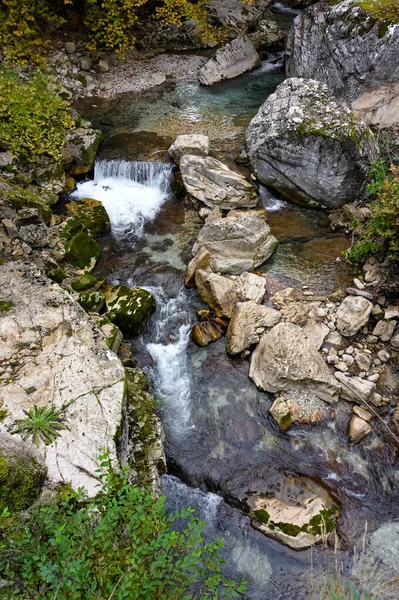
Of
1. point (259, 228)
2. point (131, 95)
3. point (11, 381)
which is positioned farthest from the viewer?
point (131, 95)

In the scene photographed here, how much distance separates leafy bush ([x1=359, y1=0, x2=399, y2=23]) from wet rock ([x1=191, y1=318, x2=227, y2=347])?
913cm

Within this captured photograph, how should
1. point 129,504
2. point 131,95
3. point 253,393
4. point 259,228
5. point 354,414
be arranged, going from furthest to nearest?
1. point 131,95
2. point 259,228
3. point 253,393
4. point 354,414
5. point 129,504

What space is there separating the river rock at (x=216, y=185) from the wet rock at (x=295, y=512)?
6490 mm

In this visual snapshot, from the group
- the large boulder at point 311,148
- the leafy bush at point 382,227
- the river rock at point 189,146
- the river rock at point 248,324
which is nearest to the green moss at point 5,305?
the river rock at point 248,324

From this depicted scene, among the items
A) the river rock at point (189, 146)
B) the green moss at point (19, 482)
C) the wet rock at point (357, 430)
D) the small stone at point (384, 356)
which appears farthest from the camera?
the river rock at point (189, 146)

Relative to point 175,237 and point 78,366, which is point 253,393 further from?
point 175,237

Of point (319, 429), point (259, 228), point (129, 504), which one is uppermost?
point (259, 228)

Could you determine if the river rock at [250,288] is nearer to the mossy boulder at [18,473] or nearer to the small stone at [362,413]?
the small stone at [362,413]

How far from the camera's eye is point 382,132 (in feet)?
34.8

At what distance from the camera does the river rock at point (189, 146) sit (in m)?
10.9

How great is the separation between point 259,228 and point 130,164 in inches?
178

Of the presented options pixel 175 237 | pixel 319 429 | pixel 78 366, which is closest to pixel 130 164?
pixel 175 237

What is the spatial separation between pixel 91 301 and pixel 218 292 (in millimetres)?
2476

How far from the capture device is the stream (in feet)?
18.1
